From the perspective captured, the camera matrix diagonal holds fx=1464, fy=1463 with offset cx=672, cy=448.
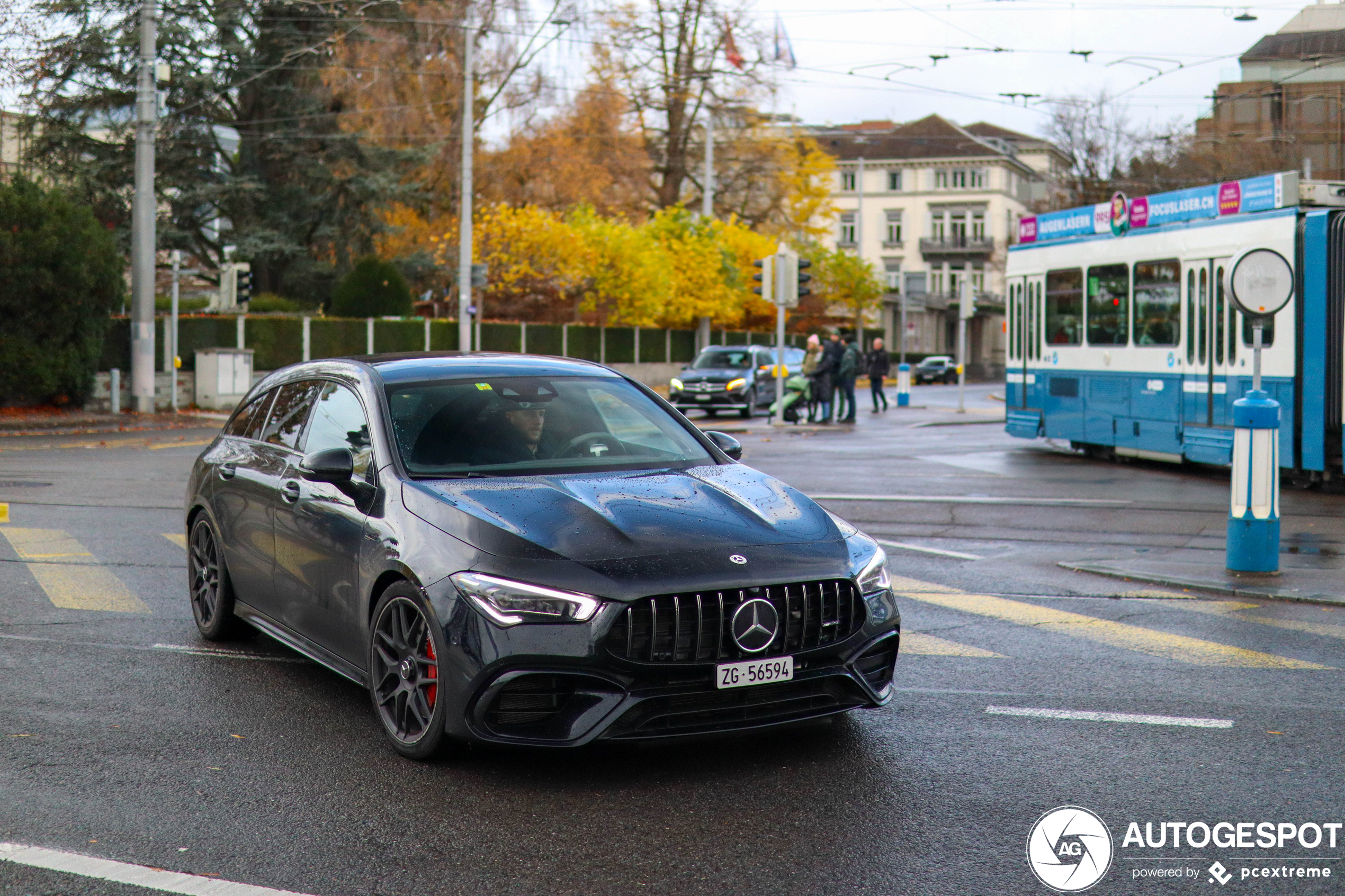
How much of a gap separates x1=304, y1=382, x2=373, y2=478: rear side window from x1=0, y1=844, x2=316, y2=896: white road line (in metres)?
2.01

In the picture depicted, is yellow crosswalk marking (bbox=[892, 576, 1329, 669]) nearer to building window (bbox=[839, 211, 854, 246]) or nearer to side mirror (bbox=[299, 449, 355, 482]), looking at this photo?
side mirror (bbox=[299, 449, 355, 482])

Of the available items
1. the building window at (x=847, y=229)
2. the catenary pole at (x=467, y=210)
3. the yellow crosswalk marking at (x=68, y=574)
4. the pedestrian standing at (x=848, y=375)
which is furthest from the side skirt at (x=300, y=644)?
the building window at (x=847, y=229)

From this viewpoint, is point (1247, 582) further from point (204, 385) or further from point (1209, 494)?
point (204, 385)

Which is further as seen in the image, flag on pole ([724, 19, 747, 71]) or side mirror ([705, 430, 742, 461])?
flag on pole ([724, 19, 747, 71])

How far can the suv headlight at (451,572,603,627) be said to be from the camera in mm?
4844

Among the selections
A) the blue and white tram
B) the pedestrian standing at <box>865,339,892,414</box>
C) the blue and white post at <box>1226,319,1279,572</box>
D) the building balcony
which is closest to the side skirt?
the blue and white post at <box>1226,319,1279,572</box>

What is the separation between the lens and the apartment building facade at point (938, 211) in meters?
104

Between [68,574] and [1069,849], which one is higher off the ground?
[68,574]

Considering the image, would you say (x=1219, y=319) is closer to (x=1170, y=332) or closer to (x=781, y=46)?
(x=1170, y=332)

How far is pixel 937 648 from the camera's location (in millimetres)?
7469

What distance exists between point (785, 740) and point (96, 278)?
2642 centimetres

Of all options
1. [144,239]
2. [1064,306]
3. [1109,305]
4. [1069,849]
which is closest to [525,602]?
[1069,849]

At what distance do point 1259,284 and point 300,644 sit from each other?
704 cm

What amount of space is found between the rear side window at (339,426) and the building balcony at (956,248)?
101 m
